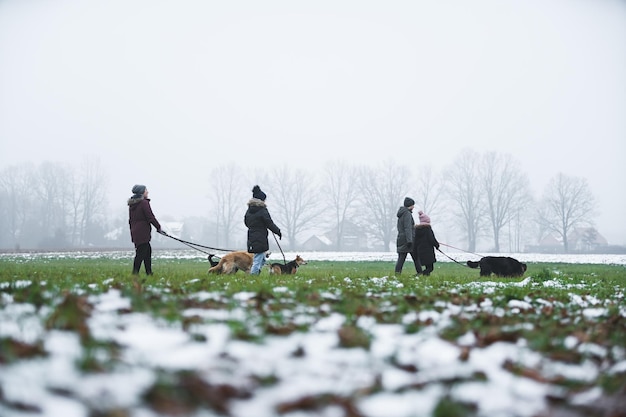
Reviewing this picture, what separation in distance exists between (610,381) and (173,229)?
88301 millimetres

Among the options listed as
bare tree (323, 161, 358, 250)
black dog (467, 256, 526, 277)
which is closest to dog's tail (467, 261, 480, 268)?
black dog (467, 256, 526, 277)

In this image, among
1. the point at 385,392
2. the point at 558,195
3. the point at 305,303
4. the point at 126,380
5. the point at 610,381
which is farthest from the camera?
the point at 558,195

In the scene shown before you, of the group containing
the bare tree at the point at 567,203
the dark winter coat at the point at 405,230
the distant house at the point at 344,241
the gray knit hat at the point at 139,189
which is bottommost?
the distant house at the point at 344,241

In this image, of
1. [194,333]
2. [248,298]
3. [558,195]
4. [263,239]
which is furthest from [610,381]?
[558,195]

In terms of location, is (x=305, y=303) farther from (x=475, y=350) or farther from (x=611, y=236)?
(x=611, y=236)

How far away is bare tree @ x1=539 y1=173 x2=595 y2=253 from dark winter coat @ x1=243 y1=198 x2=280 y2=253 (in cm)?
6957

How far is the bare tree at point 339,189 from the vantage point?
2785 inches

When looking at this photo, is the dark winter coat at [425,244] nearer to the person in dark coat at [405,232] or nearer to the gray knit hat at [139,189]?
the person in dark coat at [405,232]

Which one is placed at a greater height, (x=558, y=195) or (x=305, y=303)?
(x=558, y=195)

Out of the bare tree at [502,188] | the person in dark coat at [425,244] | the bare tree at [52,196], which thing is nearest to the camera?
the person in dark coat at [425,244]

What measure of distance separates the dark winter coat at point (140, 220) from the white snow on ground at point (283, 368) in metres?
6.50

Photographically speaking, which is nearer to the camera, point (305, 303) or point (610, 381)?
point (610, 381)

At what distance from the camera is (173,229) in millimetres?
86375

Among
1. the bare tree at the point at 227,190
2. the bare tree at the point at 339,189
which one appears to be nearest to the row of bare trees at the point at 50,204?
the bare tree at the point at 227,190
